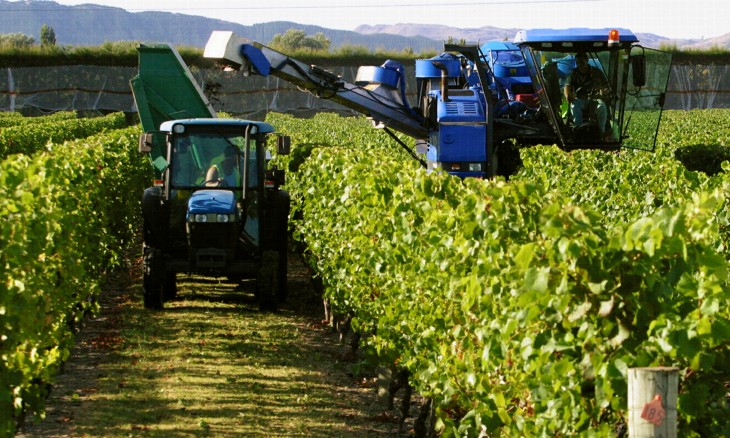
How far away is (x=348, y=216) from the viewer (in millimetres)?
10172

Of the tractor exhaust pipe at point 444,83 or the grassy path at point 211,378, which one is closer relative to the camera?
the grassy path at point 211,378

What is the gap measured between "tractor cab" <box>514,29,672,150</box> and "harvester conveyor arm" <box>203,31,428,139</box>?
82.8 inches

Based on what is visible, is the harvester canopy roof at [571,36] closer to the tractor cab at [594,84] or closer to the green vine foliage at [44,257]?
the tractor cab at [594,84]

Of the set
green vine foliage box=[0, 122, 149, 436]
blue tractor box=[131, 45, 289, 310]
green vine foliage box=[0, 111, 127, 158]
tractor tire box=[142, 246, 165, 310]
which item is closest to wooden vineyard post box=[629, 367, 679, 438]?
green vine foliage box=[0, 122, 149, 436]

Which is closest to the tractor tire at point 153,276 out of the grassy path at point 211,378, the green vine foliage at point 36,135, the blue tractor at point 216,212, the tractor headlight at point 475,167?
the blue tractor at point 216,212

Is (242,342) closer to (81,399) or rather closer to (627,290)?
(81,399)

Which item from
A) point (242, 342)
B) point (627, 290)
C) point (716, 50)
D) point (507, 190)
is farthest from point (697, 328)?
point (716, 50)

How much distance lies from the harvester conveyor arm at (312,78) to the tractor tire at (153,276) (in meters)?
4.41

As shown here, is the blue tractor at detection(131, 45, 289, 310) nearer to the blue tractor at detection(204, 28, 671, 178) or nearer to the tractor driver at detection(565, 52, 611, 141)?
the blue tractor at detection(204, 28, 671, 178)

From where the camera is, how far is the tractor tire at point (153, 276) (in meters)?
12.2

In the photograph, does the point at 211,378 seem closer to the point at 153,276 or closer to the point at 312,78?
the point at 153,276

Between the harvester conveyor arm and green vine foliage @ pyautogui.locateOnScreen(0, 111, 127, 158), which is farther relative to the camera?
green vine foliage @ pyautogui.locateOnScreen(0, 111, 127, 158)

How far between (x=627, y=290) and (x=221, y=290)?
964 centimetres

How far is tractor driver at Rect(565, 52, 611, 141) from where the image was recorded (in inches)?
637
